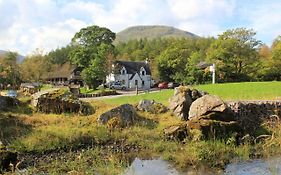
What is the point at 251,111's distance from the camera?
79.9ft

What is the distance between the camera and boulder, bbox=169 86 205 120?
25125mm

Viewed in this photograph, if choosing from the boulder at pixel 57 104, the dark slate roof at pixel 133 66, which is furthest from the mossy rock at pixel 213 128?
the dark slate roof at pixel 133 66

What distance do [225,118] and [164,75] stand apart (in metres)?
72.0

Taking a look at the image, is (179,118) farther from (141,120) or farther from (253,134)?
(253,134)

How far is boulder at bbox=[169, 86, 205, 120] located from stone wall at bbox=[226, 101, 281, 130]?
2508mm

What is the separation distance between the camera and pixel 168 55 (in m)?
90.8

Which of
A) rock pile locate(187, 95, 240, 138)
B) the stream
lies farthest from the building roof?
the stream

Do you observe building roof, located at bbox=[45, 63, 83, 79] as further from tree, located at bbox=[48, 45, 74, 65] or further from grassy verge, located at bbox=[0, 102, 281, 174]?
grassy verge, located at bbox=[0, 102, 281, 174]

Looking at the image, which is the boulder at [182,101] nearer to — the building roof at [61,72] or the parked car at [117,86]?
the parked car at [117,86]

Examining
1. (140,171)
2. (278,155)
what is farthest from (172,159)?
(278,155)

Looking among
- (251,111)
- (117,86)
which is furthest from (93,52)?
(251,111)

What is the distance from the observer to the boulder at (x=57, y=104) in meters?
24.8

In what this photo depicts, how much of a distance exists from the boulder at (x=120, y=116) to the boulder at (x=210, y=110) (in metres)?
3.34

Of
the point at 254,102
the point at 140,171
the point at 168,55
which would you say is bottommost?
the point at 140,171
